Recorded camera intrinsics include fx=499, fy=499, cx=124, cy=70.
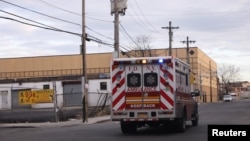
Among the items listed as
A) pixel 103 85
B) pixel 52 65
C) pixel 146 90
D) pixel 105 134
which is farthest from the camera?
pixel 52 65

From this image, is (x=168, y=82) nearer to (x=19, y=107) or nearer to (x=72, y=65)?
(x=19, y=107)

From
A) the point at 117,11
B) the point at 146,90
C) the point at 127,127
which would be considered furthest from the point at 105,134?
the point at 117,11

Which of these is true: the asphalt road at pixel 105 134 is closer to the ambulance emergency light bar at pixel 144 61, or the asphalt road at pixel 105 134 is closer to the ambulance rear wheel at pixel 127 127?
the ambulance rear wheel at pixel 127 127

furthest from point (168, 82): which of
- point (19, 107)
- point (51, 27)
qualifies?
point (19, 107)

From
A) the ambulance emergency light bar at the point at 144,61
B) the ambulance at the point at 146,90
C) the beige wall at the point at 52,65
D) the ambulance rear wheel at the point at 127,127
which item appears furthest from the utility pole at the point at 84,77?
the beige wall at the point at 52,65

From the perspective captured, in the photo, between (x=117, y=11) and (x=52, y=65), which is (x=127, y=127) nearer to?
(x=117, y=11)

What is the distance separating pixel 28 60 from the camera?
106000mm

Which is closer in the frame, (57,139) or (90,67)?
(57,139)

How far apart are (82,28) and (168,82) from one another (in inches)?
623

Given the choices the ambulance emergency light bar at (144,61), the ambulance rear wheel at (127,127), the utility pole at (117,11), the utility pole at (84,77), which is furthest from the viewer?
the utility pole at (117,11)

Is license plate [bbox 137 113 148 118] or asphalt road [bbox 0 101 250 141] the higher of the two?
license plate [bbox 137 113 148 118]

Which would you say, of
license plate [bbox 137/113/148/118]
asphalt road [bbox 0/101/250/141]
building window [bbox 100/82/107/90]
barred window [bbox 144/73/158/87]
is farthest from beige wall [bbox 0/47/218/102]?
license plate [bbox 137/113/148/118]

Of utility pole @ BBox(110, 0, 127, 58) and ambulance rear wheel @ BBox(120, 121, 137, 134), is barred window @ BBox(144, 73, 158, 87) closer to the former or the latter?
ambulance rear wheel @ BBox(120, 121, 137, 134)

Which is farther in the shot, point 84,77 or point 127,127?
point 84,77
